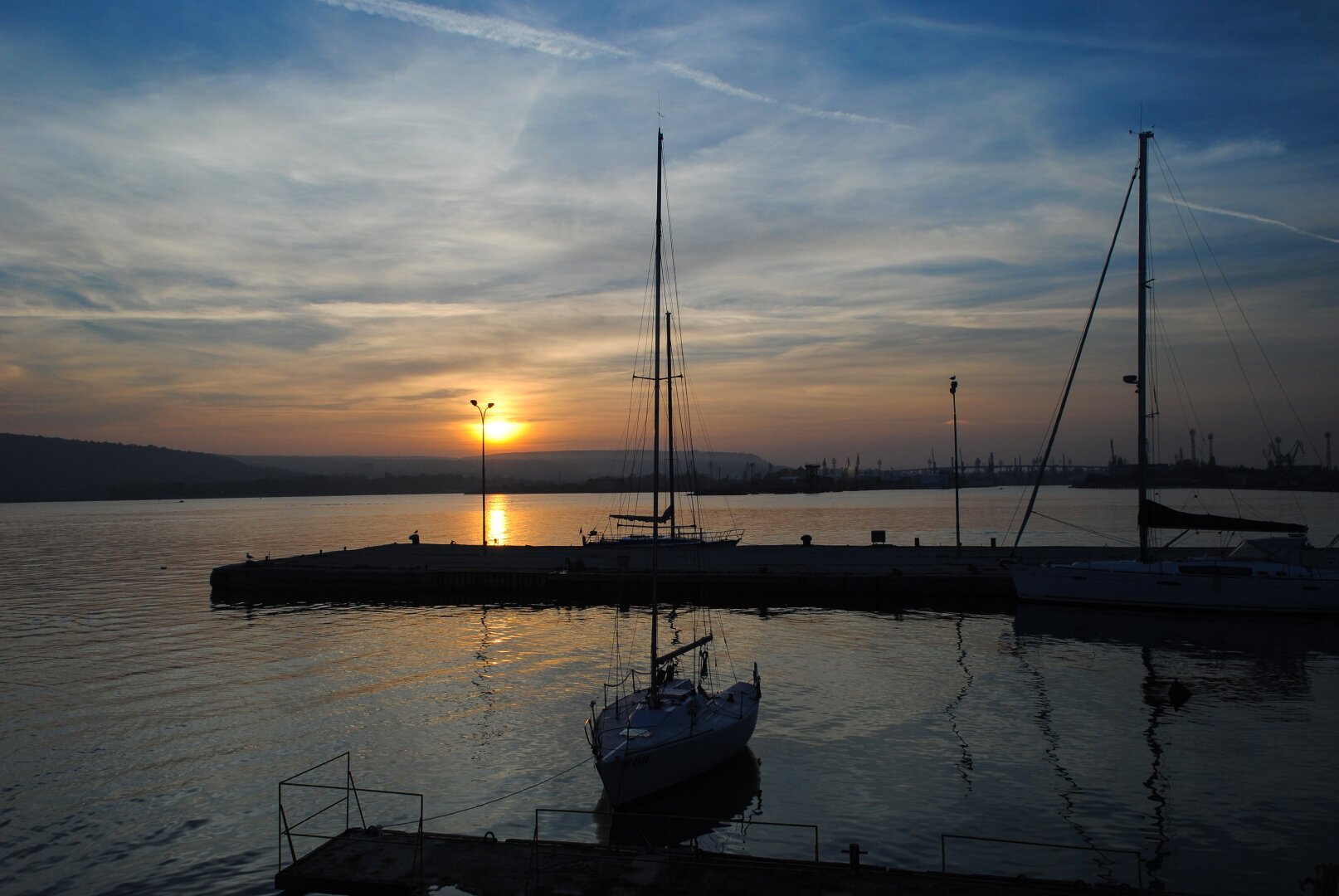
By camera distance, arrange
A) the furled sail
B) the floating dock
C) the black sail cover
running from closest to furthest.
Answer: the black sail cover
the furled sail
the floating dock

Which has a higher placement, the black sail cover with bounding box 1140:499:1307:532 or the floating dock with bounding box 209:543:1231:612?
the black sail cover with bounding box 1140:499:1307:532

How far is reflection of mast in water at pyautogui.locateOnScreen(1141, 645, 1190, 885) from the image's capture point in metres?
18.1

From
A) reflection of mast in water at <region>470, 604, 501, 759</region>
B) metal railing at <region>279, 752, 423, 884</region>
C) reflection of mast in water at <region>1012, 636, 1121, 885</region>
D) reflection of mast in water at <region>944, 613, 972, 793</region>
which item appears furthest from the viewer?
reflection of mast in water at <region>470, 604, 501, 759</region>

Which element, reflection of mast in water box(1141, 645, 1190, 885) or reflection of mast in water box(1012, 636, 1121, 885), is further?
reflection of mast in water box(1141, 645, 1190, 885)

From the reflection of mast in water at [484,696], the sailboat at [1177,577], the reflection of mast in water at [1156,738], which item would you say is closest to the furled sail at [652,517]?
the reflection of mast in water at [484,696]

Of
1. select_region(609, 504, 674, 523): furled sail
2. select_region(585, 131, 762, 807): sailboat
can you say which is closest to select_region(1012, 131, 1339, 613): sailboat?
select_region(609, 504, 674, 523): furled sail

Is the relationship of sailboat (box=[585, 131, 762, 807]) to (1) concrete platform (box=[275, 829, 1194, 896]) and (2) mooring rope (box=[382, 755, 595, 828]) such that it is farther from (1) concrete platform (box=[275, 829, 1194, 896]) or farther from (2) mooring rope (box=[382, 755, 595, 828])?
(1) concrete platform (box=[275, 829, 1194, 896])

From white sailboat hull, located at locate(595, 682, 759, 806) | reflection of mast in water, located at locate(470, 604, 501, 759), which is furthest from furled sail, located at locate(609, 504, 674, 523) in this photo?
reflection of mast in water, located at locate(470, 604, 501, 759)

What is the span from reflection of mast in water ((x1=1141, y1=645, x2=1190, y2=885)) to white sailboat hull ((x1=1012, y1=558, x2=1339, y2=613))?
24.6ft

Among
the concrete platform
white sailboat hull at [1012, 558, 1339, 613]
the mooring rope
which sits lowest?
the mooring rope

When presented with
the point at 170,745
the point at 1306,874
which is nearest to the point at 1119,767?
the point at 1306,874

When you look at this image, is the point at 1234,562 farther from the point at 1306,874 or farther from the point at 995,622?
the point at 1306,874

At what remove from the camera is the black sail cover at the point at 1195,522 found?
1790 inches

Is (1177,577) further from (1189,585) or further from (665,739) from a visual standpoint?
(665,739)
